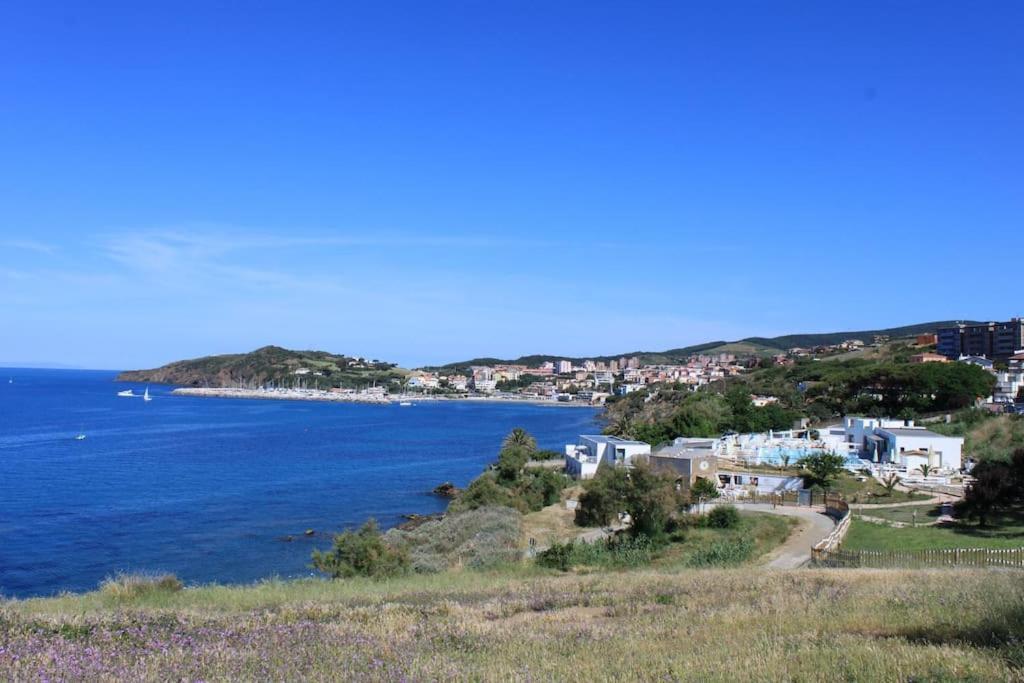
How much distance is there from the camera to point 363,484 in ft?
178

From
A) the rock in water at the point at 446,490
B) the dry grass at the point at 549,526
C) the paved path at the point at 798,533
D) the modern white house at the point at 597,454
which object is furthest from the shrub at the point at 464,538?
the rock in water at the point at 446,490

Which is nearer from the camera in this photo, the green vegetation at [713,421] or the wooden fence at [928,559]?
the wooden fence at [928,559]

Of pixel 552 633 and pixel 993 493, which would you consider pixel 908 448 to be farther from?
pixel 552 633

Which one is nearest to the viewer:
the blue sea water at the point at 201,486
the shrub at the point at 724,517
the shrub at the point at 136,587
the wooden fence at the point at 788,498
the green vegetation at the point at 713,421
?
the shrub at the point at 136,587

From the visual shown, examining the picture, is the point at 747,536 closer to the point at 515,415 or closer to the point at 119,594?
the point at 119,594

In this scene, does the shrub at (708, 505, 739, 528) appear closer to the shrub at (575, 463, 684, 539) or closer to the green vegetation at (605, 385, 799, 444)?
the shrub at (575, 463, 684, 539)

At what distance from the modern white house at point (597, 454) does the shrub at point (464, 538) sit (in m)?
11.5

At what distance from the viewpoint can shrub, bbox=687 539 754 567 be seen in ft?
61.1

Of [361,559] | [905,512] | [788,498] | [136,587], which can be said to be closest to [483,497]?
[788,498]

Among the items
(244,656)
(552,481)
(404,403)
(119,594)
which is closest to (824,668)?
(244,656)

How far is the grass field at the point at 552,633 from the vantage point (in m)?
6.18

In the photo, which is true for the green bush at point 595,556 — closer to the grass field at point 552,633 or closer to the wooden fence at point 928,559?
the wooden fence at point 928,559

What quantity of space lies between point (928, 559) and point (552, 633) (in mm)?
12406

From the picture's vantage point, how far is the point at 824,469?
32.9m
